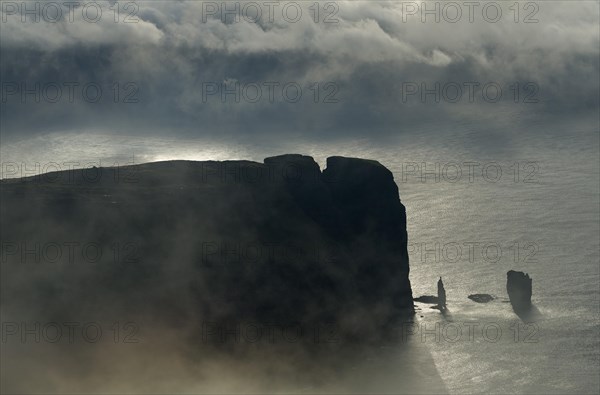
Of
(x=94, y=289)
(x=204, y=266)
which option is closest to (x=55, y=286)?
(x=94, y=289)

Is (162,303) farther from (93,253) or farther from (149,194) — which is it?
(149,194)

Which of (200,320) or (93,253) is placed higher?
(93,253)

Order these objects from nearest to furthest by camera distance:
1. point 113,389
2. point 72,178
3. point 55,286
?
point 113,389 → point 55,286 → point 72,178

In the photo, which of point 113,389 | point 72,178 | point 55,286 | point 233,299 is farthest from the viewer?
point 72,178

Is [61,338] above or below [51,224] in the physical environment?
below

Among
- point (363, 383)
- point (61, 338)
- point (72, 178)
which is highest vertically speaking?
point (72, 178)

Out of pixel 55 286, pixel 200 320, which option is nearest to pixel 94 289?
pixel 55 286

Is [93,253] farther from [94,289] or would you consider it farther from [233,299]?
[233,299]

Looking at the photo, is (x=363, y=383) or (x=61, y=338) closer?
(x=61, y=338)

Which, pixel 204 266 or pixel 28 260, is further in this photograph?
pixel 204 266
